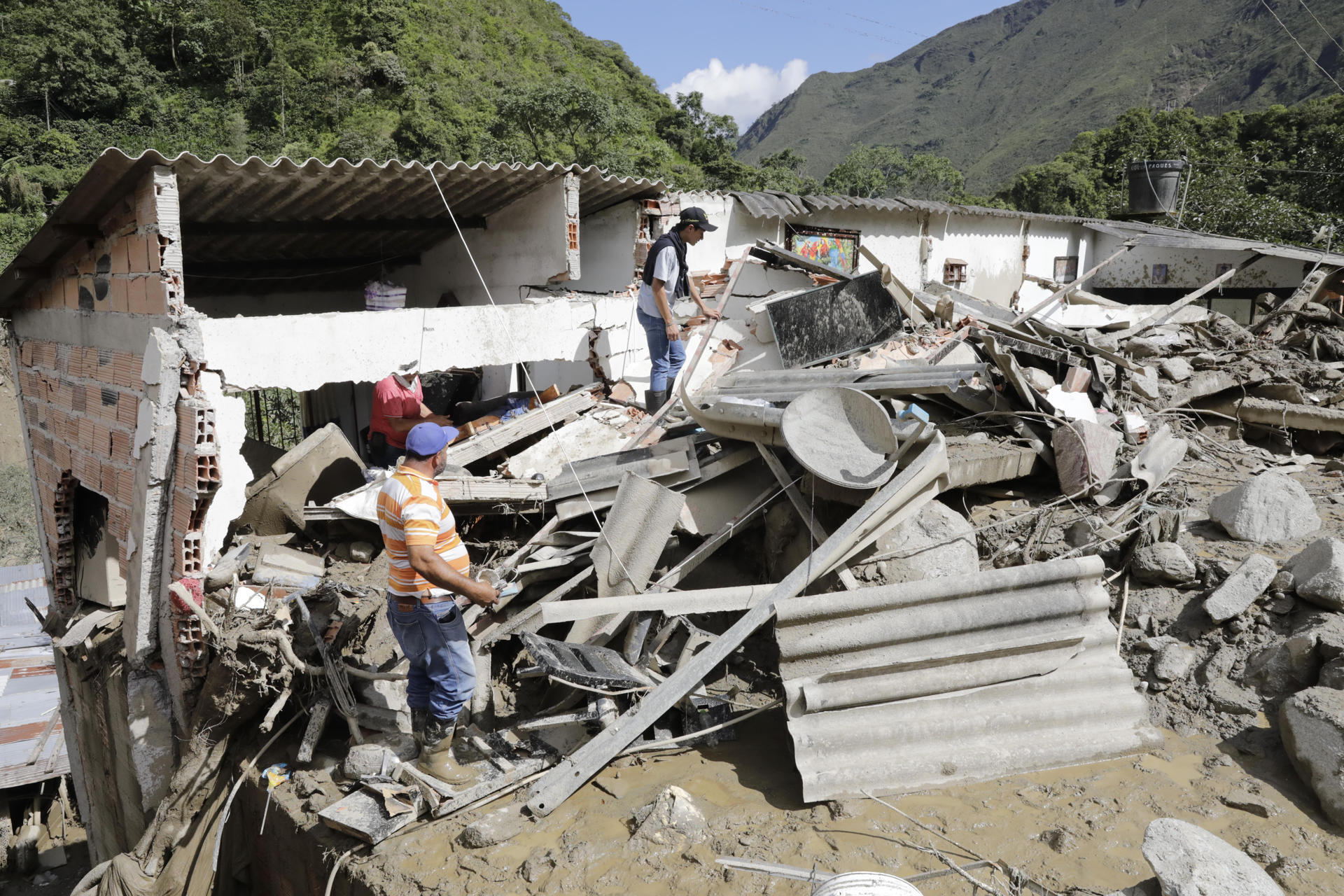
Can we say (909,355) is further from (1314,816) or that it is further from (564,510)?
(1314,816)

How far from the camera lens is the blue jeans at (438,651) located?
415 centimetres

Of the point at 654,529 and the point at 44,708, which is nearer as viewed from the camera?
the point at 654,529

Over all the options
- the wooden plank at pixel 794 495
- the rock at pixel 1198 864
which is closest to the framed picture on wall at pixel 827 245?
the wooden plank at pixel 794 495

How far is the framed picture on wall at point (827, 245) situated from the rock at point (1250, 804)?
9.95 meters

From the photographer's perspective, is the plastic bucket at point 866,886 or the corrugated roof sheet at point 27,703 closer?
the plastic bucket at point 866,886

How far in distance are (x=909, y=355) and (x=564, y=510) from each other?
3.85 meters

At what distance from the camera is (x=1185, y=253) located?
673 inches

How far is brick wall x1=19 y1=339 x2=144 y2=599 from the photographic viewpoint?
19.5 ft

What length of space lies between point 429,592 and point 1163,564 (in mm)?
4298

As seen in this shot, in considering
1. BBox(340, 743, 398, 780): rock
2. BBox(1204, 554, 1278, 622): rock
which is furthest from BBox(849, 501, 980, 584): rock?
BBox(340, 743, 398, 780): rock

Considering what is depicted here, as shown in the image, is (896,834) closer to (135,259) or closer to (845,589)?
(845,589)

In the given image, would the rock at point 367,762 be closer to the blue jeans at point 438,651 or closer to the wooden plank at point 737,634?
the blue jeans at point 438,651

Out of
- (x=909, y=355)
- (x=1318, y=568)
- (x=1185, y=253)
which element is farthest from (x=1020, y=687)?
(x=1185, y=253)

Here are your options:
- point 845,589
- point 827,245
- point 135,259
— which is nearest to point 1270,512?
point 845,589
